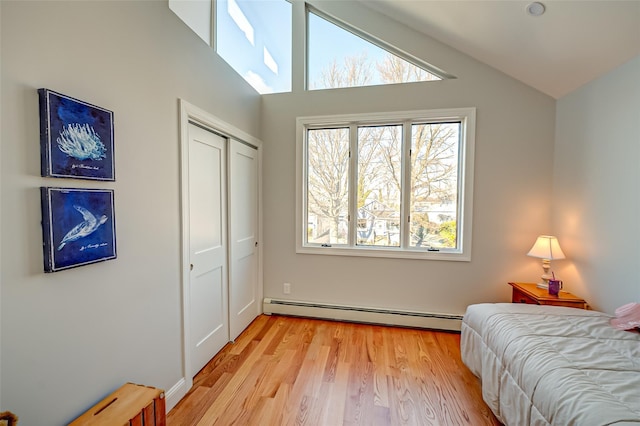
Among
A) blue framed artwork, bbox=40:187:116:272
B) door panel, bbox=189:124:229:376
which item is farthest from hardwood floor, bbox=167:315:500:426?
blue framed artwork, bbox=40:187:116:272

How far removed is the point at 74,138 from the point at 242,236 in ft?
5.56

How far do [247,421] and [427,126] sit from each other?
302cm

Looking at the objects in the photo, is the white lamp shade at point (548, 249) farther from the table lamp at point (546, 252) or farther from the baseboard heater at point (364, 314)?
the baseboard heater at point (364, 314)

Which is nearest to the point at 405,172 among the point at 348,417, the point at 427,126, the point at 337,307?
the point at 427,126

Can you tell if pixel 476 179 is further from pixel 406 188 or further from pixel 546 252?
pixel 546 252

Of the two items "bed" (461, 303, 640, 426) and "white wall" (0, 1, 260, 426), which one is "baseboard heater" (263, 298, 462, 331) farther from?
"white wall" (0, 1, 260, 426)

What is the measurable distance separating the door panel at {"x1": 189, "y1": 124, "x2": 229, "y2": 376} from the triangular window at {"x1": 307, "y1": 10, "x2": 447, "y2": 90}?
1.51 metres

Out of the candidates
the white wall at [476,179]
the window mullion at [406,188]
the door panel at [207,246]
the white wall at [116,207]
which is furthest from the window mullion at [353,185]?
the white wall at [116,207]

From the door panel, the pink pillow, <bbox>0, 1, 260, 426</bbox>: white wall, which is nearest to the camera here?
<bbox>0, 1, 260, 426</bbox>: white wall

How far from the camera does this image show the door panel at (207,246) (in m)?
1.96

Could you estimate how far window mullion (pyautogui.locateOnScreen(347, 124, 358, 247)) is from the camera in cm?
291

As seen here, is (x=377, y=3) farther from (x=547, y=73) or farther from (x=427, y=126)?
(x=547, y=73)

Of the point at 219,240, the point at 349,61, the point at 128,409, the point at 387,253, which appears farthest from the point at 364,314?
the point at 349,61

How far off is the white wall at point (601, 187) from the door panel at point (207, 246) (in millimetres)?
3129
